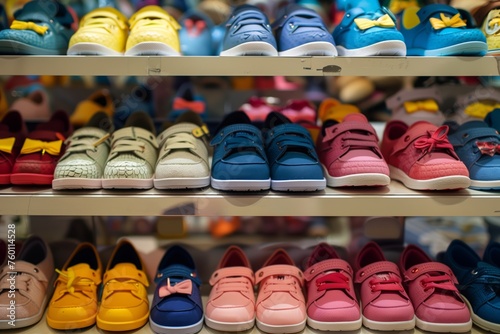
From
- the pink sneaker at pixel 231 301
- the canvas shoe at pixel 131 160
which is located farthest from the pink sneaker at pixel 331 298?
the canvas shoe at pixel 131 160

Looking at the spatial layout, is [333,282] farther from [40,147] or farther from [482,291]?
[40,147]

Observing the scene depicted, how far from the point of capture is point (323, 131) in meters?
1.37

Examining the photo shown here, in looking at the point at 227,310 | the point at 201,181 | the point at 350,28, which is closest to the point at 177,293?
the point at 227,310

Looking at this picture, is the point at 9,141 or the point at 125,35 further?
the point at 125,35

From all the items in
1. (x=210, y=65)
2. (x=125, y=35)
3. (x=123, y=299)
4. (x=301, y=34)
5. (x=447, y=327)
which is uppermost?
(x=125, y=35)

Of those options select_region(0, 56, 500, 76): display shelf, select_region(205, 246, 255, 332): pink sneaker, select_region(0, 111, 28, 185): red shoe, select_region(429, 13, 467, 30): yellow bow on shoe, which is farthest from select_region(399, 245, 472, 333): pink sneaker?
select_region(0, 111, 28, 185): red shoe

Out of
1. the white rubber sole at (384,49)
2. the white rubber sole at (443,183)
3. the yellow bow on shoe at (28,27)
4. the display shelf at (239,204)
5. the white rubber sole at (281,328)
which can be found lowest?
the white rubber sole at (281,328)

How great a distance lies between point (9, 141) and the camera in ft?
4.00

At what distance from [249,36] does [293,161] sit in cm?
35

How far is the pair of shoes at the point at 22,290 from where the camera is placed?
1.17m

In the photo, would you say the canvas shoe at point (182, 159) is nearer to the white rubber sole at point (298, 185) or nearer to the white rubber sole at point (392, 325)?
the white rubber sole at point (298, 185)

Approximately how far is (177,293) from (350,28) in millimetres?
884

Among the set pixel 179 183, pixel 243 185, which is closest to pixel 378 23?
pixel 243 185

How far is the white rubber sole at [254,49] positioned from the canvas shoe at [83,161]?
45 cm
